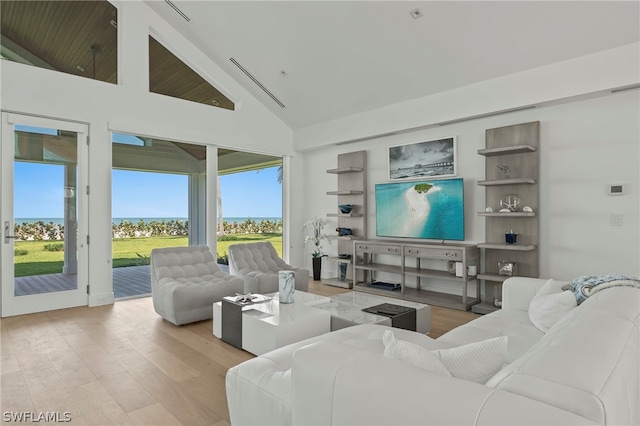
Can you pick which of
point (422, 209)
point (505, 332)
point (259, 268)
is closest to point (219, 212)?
point (259, 268)

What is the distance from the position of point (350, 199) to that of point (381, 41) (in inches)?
111

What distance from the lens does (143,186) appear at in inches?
223

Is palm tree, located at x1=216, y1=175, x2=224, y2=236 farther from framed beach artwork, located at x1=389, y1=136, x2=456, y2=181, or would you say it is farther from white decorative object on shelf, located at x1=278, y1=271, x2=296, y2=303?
white decorative object on shelf, located at x1=278, y1=271, x2=296, y2=303

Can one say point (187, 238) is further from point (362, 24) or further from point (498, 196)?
point (498, 196)

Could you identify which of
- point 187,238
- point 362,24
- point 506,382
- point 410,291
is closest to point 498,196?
point 410,291

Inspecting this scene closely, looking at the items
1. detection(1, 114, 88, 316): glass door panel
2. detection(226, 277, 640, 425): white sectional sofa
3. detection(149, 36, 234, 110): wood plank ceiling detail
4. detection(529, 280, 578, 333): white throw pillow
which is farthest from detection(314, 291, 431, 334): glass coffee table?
detection(149, 36, 234, 110): wood plank ceiling detail

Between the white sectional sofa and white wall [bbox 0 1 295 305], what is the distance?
436cm

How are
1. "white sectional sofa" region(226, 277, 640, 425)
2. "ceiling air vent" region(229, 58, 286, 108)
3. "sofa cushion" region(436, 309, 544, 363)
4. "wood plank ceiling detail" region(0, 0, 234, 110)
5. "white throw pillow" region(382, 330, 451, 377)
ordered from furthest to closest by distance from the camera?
"ceiling air vent" region(229, 58, 286, 108) < "wood plank ceiling detail" region(0, 0, 234, 110) < "sofa cushion" region(436, 309, 544, 363) < "white throw pillow" region(382, 330, 451, 377) < "white sectional sofa" region(226, 277, 640, 425)

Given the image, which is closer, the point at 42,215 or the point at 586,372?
the point at 586,372

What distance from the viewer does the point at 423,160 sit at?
5.62 metres

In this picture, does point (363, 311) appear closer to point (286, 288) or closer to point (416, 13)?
point (286, 288)

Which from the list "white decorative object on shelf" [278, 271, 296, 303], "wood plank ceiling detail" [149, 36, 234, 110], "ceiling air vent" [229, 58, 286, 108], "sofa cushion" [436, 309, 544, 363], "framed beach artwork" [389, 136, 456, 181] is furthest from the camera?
"ceiling air vent" [229, 58, 286, 108]

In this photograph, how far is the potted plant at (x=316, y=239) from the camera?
7.08 meters

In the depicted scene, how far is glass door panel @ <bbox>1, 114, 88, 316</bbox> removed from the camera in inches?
177
